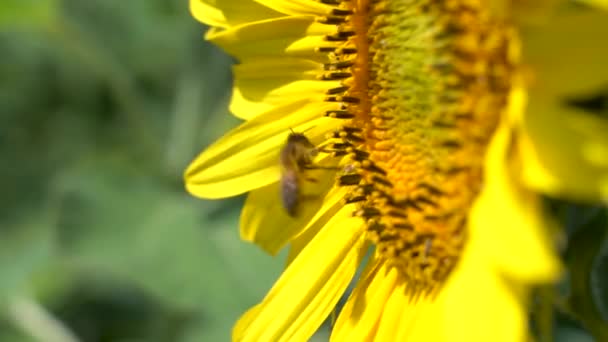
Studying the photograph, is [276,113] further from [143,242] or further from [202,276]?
[143,242]

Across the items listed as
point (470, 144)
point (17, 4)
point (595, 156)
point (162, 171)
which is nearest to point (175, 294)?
point (162, 171)

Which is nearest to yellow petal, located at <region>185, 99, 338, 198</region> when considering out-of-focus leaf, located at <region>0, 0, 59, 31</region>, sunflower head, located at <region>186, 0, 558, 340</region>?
sunflower head, located at <region>186, 0, 558, 340</region>

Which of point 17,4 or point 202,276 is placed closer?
point 202,276

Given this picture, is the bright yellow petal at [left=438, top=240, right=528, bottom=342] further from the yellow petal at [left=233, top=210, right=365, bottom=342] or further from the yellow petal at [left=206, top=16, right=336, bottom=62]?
the yellow petal at [left=206, top=16, right=336, bottom=62]

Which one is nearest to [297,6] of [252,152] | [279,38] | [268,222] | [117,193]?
[279,38]

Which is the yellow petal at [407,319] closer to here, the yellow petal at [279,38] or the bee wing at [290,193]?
the bee wing at [290,193]

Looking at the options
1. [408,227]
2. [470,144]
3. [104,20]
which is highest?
[470,144]
